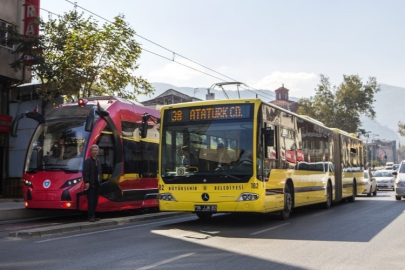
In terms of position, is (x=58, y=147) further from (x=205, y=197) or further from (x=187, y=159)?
(x=205, y=197)

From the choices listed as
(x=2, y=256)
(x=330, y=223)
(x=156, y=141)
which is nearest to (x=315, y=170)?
(x=330, y=223)

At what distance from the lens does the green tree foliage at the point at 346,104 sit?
66625 mm

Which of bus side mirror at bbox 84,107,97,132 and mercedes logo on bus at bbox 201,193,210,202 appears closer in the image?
mercedes logo on bus at bbox 201,193,210,202

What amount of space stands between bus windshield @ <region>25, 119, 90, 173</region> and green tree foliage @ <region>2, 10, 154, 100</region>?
24.7ft

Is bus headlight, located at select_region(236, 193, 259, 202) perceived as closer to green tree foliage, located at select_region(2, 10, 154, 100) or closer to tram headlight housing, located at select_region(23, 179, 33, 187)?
tram headlight housing, located at select_region(23, 179, 33, 187)

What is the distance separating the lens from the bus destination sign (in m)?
12.0

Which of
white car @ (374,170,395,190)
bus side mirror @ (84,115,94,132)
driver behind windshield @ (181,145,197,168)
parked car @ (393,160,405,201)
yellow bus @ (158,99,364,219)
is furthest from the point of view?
white car @ (374,170,395,190)

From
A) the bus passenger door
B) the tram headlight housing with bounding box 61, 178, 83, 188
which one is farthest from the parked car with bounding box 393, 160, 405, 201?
the tram headlight housing with bounding box 61, 178, 83, 188

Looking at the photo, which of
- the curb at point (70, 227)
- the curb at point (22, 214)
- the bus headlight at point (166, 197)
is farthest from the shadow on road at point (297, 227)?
the curb at point (22, 214)

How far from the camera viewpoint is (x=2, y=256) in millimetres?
7965

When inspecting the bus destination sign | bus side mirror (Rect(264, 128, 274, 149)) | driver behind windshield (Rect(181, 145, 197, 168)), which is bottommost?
→ driver behind windshield (Rect(181, 145, 197, 168))

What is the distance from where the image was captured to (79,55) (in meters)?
21.6

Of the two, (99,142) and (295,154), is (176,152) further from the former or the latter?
(295,154)

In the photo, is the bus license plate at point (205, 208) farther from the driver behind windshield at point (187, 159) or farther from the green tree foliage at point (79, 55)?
the green tree foliage at point (79, 55)
